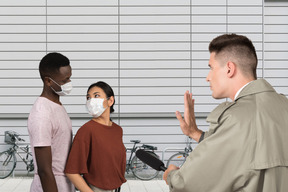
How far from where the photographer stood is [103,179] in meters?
2.79

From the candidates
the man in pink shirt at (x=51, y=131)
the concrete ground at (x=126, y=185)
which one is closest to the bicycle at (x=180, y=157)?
the concrete ground at (x=126, y=185)

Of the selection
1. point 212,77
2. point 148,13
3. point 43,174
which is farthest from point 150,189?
point 212,77

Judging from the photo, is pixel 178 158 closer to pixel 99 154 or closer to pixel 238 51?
pixel 99 154

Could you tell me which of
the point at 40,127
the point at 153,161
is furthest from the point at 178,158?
the point at 153,161

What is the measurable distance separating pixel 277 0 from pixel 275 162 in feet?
31.5

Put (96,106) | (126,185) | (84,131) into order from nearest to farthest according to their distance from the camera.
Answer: (84,131) → (96,106) → (126,185)

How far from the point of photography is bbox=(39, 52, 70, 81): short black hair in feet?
8.41

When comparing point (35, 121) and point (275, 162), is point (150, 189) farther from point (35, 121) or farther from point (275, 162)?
point (275, 162)

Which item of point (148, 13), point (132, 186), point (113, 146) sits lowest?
point (132, 186)

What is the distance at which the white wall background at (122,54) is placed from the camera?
992 cm

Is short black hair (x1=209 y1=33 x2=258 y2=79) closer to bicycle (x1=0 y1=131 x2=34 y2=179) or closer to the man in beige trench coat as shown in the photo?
the man in beige trench coat

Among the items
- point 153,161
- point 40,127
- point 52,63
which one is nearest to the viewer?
point 153,161

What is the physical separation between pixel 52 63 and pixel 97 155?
2.19 feet

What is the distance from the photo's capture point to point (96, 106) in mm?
2955
